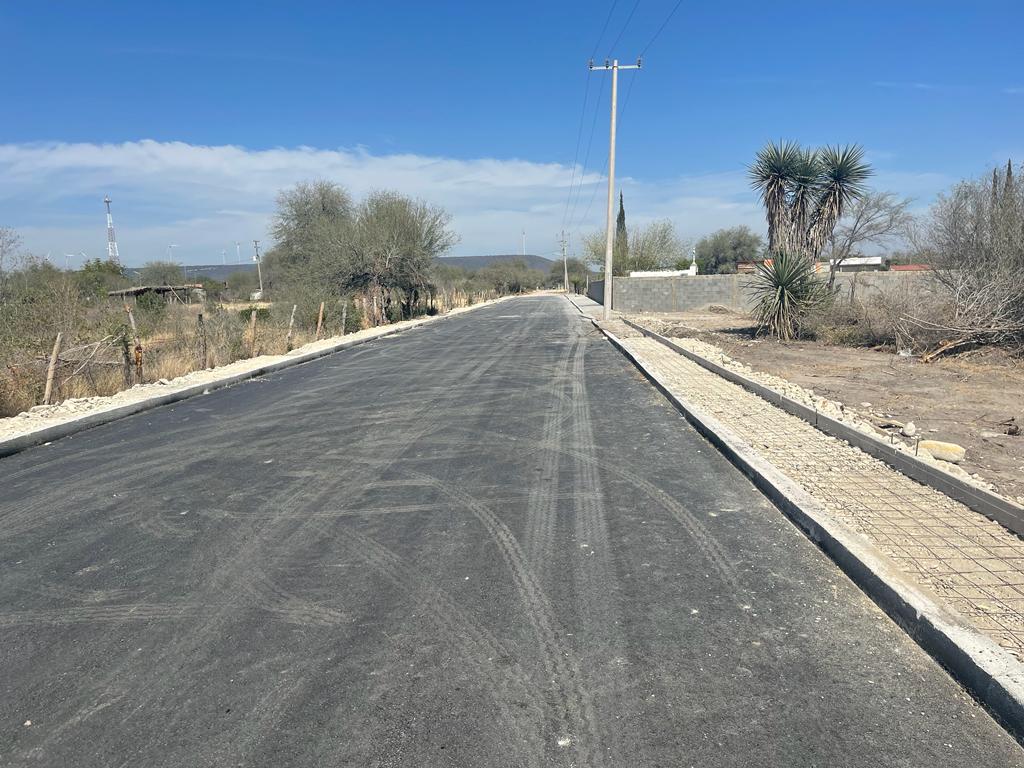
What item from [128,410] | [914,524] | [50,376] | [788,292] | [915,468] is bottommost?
[128,410]

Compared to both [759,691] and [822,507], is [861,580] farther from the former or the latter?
[759,691]

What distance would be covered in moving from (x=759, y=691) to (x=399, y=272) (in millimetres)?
33538

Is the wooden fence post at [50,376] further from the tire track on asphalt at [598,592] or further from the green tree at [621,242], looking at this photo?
the green tree at [621,242]

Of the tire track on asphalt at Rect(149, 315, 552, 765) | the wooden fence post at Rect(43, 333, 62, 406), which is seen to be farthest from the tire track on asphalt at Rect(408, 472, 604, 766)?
the wooden fence post at Rect(43, 333, 62, 406)

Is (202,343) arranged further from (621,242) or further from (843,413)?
(621,242)

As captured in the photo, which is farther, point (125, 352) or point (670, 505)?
point (125, 352)

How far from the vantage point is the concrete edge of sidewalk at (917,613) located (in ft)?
9.09

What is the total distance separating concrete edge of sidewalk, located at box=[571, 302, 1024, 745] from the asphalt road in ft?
0.27

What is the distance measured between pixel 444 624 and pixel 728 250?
82.1m

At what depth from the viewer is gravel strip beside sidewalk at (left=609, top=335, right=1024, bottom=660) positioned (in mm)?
3492

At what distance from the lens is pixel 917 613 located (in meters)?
3.34

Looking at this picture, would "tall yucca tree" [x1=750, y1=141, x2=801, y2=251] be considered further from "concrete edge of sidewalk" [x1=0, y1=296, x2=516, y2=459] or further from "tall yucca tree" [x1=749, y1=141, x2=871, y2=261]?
"concrete edge of sidewalk" [x1=0, y1=296, x2=516, y2=459]

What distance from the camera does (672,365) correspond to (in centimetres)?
1400

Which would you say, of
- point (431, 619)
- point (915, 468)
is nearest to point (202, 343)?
point (431, 619)
